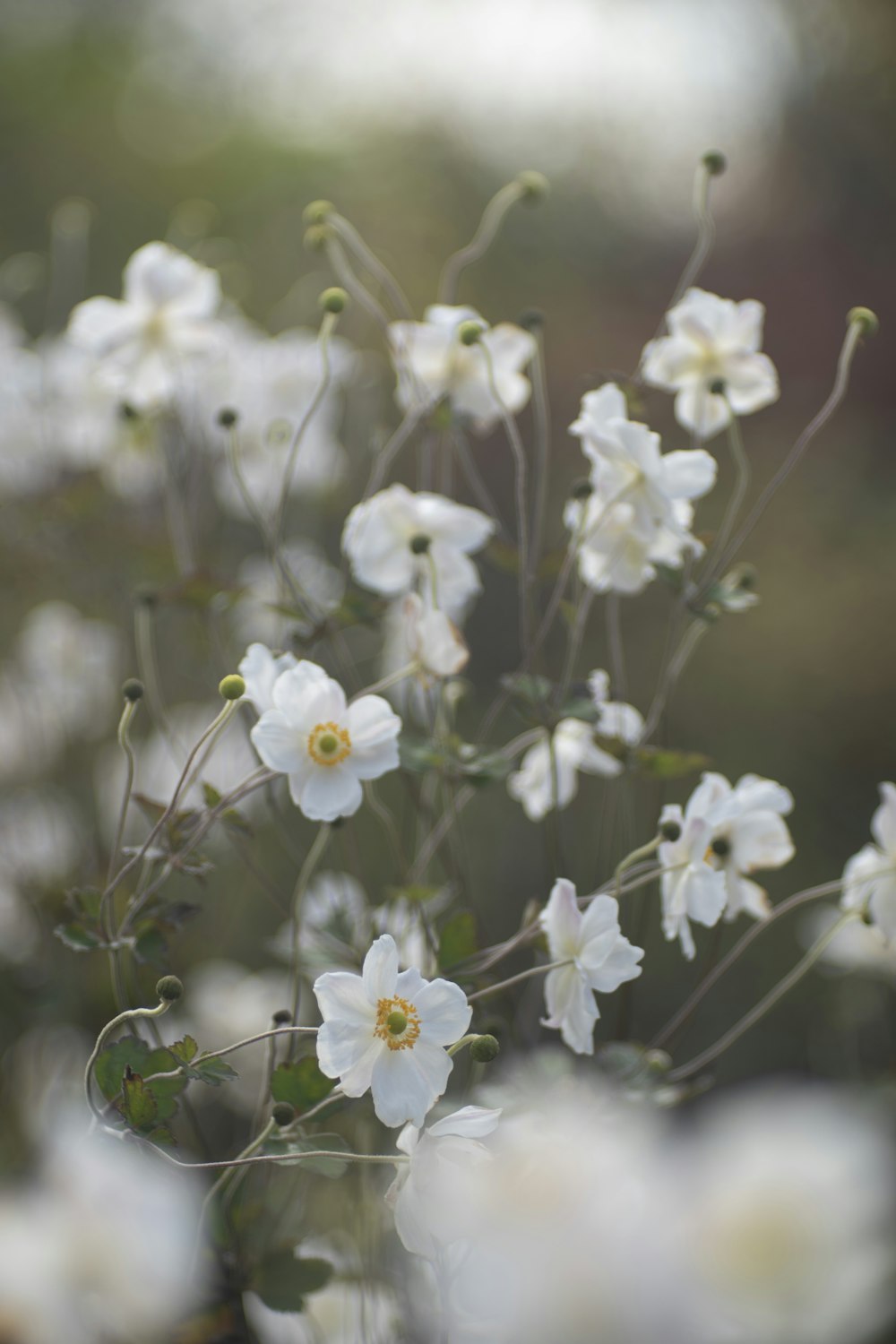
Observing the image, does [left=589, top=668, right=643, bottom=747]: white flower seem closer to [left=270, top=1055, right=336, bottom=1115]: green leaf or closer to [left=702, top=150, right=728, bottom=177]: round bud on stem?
[left=270, top=1055, right=336, bottom=1115]: green leaf

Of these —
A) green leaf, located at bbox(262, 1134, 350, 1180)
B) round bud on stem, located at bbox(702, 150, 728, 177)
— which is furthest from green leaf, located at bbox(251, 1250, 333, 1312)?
round bud on stem, located at bbox(702, 150, 728, 177)

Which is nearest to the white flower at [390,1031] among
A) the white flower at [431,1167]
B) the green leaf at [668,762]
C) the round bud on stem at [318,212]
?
the white flower at [431,1167]

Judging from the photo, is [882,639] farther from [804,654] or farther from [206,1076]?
[206,1076]

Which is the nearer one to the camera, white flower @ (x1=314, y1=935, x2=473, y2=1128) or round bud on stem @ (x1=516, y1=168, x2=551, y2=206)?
white flower @ (x1=314, y1=935, x2=473, y2=1128)

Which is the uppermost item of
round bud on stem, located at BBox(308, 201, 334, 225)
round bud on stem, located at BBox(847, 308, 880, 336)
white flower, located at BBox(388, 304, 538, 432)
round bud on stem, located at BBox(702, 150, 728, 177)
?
round bud on stem, located at BBox(702, 150, 728, 177)

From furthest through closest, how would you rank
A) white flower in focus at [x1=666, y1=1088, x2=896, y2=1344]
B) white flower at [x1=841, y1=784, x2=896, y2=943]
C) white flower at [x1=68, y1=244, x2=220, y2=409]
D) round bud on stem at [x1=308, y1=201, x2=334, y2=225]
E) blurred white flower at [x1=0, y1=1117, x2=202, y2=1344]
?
white flower at [x1=68, y1=244, x2=220, y2=409]
round bud on stem at [x1=308, y1=201, x2=334, y2=225]
white flower at [x1=841, y1=784, x2=896, y2=943]
blurred white flower at [x1=0, y1=1117, x2=202, y2=1344]
white flower in focus at [x1=666, y1=1088, x2=896, y2=1344]

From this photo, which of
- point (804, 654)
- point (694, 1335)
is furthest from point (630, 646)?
point (694, 1335)
